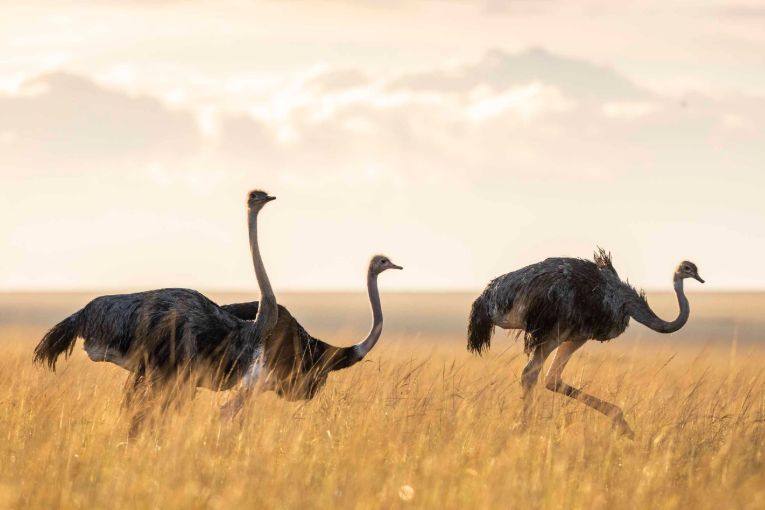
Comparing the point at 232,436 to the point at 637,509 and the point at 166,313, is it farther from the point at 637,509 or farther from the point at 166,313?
the point at 637,509

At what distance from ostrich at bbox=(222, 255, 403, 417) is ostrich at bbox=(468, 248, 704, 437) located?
1.24 m

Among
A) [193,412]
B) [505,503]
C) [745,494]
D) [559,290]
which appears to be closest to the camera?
[505,503]

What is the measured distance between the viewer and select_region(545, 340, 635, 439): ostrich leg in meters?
8.37

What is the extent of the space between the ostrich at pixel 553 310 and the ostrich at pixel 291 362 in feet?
4.06

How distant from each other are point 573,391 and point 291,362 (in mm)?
2296

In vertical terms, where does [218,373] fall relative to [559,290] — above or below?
below

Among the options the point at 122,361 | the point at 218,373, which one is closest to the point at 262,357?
the point at 218,373

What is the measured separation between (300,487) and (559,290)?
14.8 feet

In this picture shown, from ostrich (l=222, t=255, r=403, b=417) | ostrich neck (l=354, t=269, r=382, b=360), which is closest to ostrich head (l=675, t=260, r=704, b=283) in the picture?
ostrich neck (l=354, t=269, r=382, b=360)

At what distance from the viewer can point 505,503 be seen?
5797 mm

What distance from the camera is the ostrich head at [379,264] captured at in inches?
398

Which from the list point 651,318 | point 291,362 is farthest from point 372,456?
point 651,318

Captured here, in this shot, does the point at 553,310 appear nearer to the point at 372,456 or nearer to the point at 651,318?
the point at 651,318

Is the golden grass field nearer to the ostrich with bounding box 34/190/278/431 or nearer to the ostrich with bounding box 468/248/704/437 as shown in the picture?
the ostrich with bounding box 34/190/278/431
